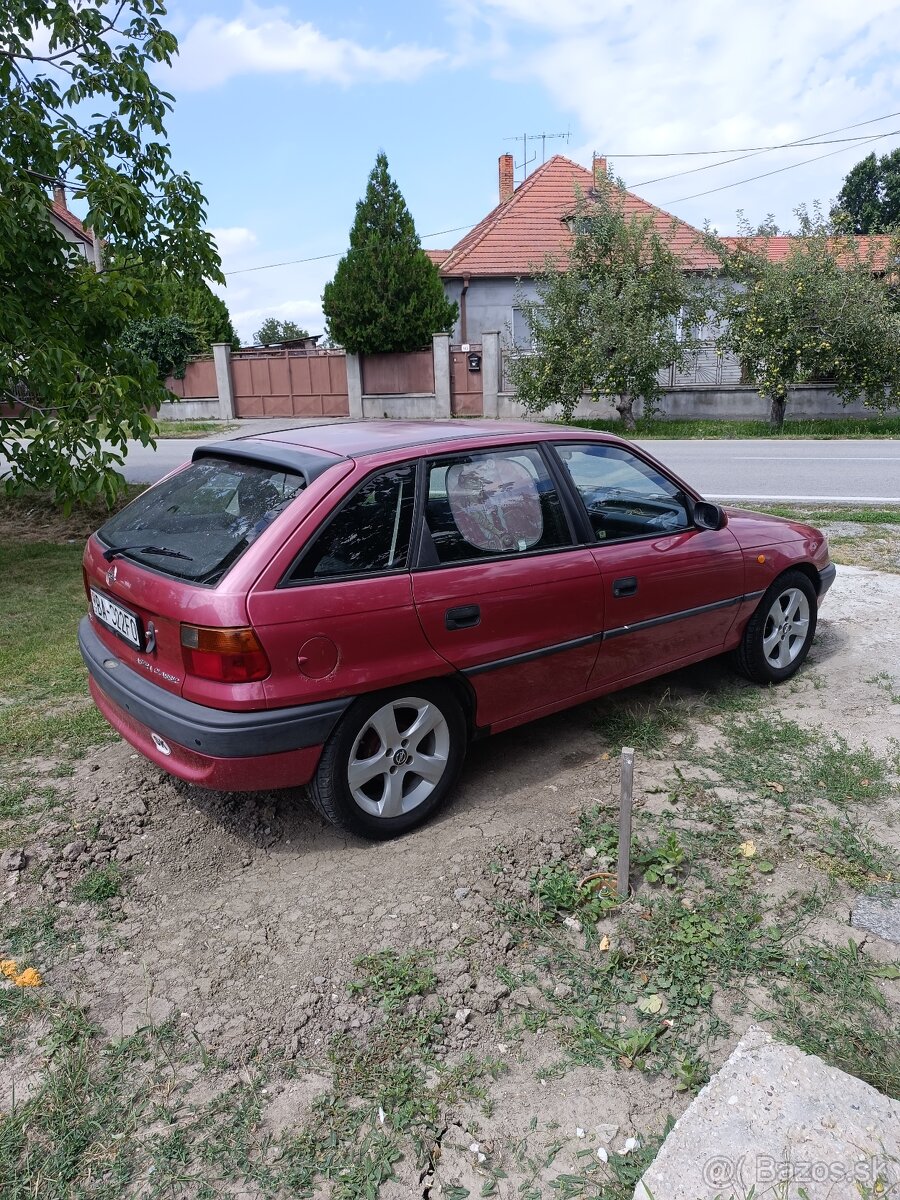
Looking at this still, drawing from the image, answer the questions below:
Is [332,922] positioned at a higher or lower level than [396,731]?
lower

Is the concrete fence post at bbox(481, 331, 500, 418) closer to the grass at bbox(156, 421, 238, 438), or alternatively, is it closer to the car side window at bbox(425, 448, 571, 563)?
the grass at bbox(156, 421, 238, 438)

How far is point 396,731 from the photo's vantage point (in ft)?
11.0

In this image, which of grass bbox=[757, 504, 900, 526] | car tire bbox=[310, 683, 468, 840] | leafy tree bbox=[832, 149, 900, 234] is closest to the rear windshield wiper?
car tire bbox=[310, 683, 468, 840]

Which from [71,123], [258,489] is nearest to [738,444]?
[71,123]

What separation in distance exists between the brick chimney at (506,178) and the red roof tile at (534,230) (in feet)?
16.7

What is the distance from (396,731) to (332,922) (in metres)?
0.73

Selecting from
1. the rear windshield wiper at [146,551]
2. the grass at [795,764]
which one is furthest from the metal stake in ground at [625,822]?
the rear windshield wiper at [146,551]

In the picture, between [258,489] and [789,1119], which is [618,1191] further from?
[258,489]

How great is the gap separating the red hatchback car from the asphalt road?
6.72 meters

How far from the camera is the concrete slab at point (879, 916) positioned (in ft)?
9.32

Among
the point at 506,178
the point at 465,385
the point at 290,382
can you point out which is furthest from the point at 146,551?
the point at 506,178

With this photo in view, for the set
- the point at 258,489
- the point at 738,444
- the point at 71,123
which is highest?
the point at 71,123

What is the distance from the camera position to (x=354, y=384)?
89.1 ft

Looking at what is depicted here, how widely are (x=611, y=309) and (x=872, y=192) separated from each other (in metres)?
38.7
